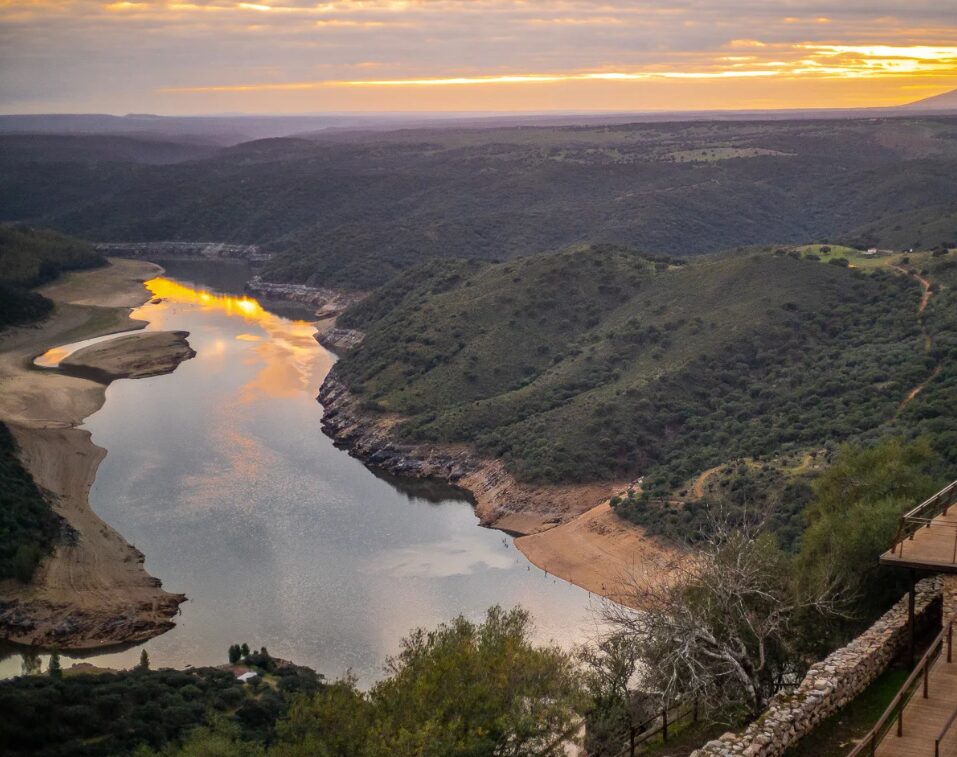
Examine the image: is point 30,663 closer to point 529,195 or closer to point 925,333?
point 925,333

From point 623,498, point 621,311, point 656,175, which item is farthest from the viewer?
point 656,175

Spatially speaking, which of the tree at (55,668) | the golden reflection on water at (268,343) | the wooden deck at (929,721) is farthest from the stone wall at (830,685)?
the golden reflection on water at (268,343)

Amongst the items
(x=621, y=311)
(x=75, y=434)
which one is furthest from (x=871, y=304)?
(x=75, y=434)

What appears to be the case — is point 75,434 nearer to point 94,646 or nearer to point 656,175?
point 94,646

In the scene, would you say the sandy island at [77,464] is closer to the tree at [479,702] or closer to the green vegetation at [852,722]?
the tree at [479,702]

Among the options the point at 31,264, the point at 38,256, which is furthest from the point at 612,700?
the point at 38,256
